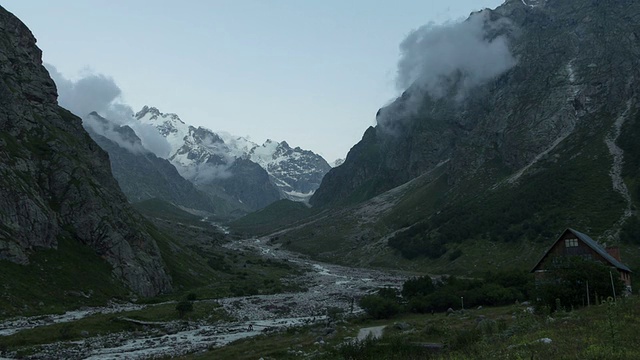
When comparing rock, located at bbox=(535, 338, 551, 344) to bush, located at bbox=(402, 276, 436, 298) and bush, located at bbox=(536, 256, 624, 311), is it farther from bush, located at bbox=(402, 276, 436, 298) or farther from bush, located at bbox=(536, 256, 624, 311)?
bush, located at bbox=(402, 276, 436, 298)

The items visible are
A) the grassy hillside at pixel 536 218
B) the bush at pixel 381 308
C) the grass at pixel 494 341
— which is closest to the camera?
the grass at pixel 494 341

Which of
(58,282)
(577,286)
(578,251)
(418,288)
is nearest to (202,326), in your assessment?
(58,282)

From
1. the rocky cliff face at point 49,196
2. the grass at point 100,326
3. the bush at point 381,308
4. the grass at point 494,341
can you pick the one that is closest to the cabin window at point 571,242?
the grass at point 494,341

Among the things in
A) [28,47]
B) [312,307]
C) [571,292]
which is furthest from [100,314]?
[28,47]

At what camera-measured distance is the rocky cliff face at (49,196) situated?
8250 centimetres

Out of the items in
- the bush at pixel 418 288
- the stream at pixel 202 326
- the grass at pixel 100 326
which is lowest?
the stream at pixel 202 326

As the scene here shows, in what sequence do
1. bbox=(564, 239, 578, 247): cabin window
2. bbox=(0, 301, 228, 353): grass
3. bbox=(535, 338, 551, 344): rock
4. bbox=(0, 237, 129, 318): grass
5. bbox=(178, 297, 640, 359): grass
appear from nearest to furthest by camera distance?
bbox=(178, 297, 640, 359): grass
bbox=(535, 338, 551, 344): rock
bbox=(0, 301, 228, 353): grass
bbox=(0, 237, 129, 318): grass
bbox=(564, 239, 578, 247): cabin window

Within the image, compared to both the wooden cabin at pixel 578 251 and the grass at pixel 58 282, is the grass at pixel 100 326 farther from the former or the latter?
the wooden cabin at pixel 578 251

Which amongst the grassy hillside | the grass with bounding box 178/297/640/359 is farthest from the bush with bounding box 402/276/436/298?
the grassy hillside

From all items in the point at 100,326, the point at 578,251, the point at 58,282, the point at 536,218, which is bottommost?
the point at 100,326

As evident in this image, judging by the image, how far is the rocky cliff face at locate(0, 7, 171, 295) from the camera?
→ 8250 centimetres

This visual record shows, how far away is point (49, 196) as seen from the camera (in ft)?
320

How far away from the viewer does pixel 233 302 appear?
299ft

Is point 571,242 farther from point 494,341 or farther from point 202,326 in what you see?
point 202,326
